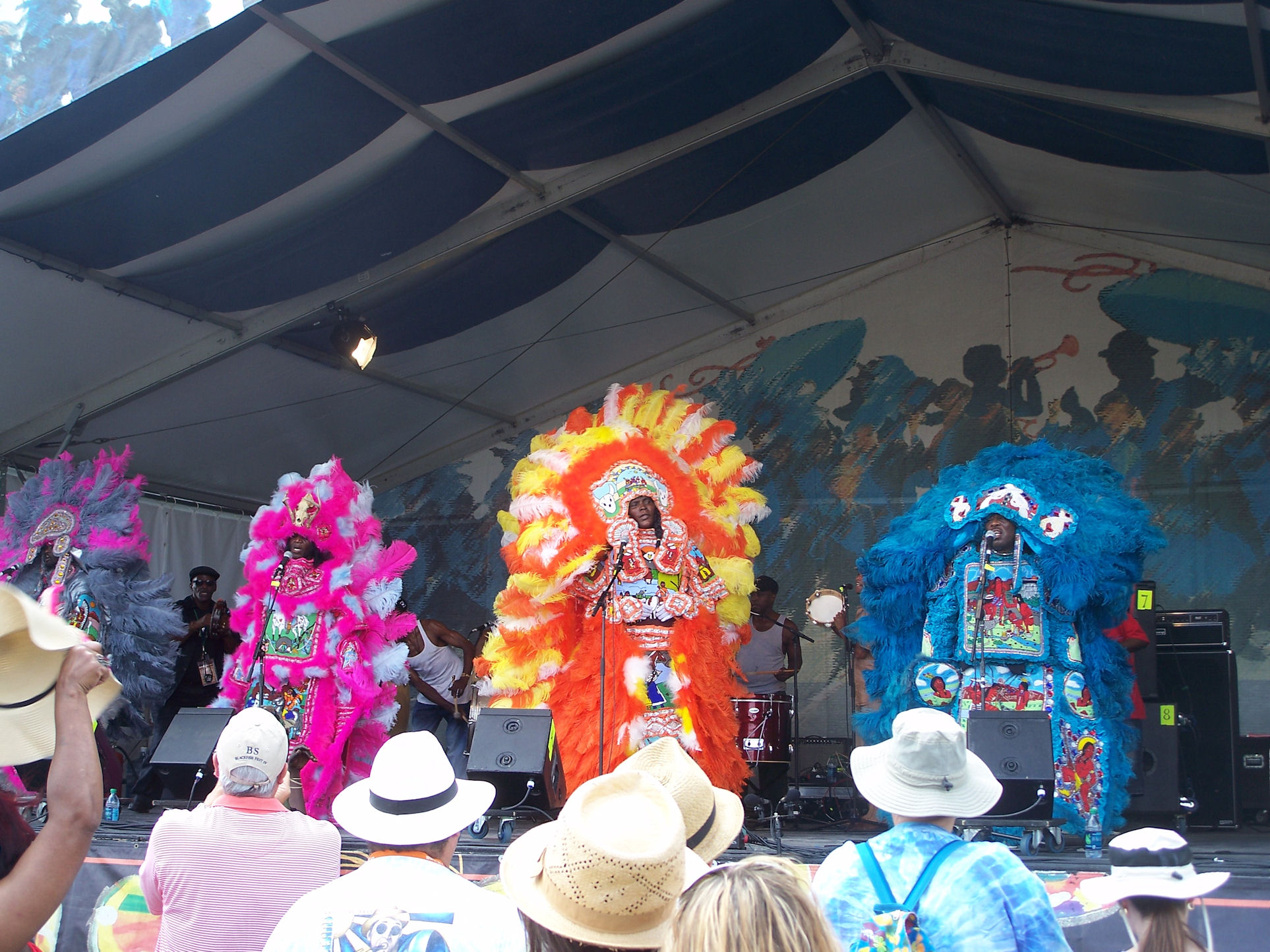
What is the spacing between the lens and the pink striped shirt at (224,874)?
2547mm

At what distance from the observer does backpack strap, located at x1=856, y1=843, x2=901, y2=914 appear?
79.2 inches

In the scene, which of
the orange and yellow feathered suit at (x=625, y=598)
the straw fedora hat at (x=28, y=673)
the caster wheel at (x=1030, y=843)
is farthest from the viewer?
the orange and yellow feathered suit at (x=625, y=598)

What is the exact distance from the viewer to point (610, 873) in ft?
5.32

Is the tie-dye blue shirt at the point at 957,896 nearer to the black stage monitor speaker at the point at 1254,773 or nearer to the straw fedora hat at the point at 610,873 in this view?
the straw fedora hat at the point at 610,873

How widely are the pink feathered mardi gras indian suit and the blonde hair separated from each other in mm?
5091

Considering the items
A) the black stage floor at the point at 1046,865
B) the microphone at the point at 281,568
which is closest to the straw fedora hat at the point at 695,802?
the black stage floor at the point at 1046,865

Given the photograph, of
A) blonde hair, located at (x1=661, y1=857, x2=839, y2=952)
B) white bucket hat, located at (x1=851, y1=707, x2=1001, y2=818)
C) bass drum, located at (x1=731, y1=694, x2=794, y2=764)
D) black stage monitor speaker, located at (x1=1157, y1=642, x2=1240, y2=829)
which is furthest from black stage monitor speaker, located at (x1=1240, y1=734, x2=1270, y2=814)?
blonde hair, located at (x1=661, y1=857, x2=839, y2=952)

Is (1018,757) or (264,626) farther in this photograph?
(264,626)

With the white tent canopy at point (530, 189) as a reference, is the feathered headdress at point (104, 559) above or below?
below

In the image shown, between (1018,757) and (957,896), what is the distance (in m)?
2.79

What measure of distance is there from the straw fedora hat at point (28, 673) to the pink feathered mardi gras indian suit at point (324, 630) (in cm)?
470

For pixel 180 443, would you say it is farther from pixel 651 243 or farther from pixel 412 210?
pixel 651 243

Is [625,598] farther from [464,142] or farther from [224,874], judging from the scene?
[224,874]

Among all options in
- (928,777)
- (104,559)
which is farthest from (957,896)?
(104,559)
